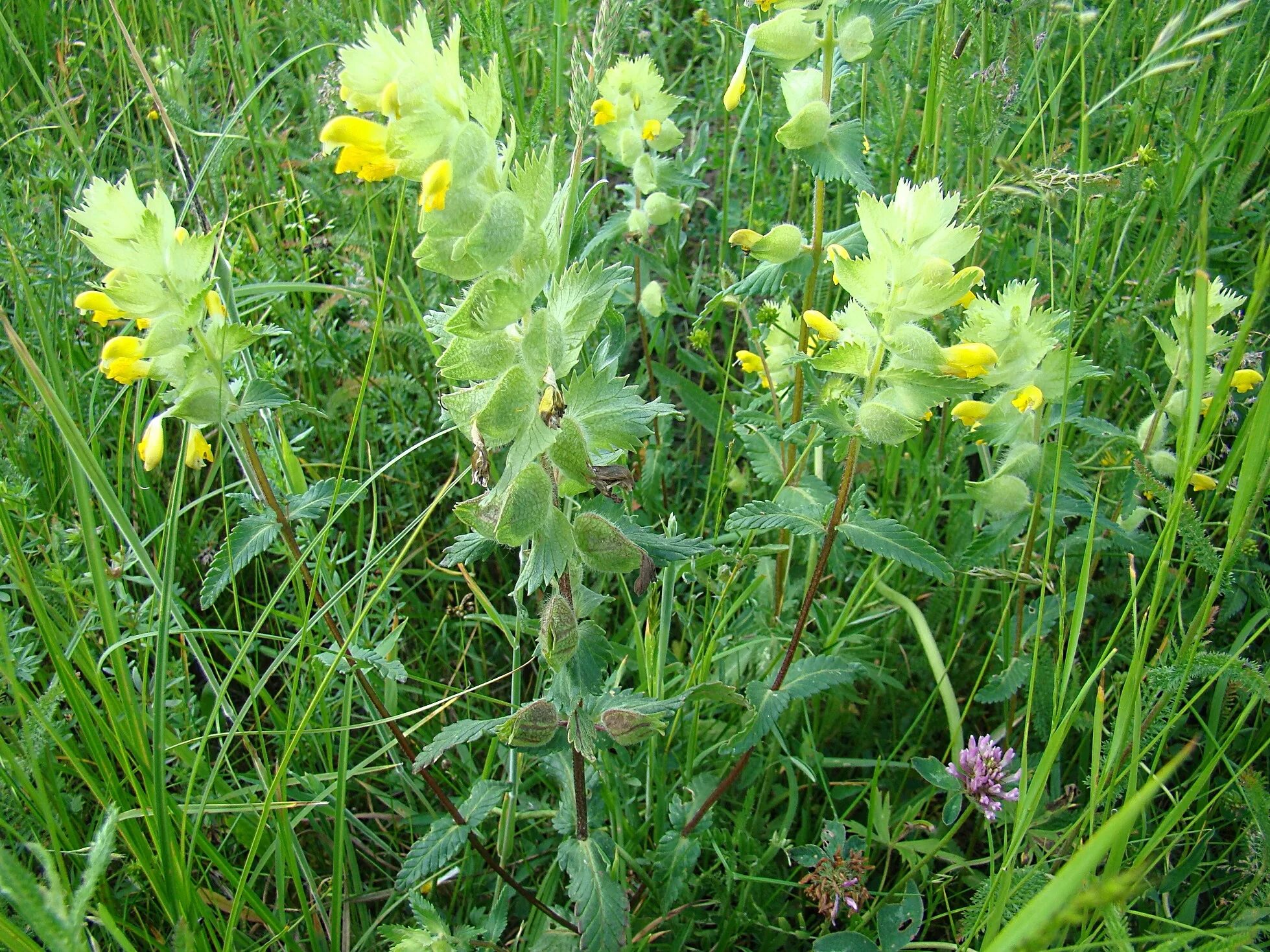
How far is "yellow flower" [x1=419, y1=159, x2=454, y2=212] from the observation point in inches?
43.4

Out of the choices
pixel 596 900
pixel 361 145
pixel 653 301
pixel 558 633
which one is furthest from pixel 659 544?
pixel 653 301

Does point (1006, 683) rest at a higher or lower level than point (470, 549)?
lower

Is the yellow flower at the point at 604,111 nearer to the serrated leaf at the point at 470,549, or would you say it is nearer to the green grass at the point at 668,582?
the green grass at the point at 668,582

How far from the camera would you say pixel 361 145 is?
1207 mm

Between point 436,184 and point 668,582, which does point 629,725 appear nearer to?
point 668,582

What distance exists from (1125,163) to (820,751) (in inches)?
54.4

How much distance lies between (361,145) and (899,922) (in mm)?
1519

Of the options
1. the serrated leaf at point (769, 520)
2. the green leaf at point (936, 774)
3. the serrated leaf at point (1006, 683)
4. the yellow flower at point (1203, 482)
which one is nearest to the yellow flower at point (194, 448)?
the serrated leaf at point (769, 520)

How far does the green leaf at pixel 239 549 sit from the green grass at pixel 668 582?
0.10m

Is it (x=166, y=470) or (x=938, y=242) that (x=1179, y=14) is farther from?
(x=166, y=470)

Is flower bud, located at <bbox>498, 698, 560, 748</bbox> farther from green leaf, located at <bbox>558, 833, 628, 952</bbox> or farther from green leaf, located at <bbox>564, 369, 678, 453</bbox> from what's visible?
green leaf, located at <bbox>564, 369, 678, 453</bbox>

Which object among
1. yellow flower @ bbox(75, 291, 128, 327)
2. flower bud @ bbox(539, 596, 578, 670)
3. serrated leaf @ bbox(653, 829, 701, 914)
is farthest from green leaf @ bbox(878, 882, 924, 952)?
yellow flower @ bbox(75, 291, 128, 327)

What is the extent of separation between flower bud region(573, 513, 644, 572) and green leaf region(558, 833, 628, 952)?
19.9 inches

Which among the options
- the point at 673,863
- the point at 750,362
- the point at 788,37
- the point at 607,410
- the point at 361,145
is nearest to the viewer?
the point at 361,145
